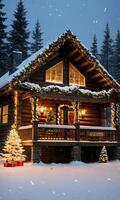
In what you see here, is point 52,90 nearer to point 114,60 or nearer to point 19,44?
point 19,44

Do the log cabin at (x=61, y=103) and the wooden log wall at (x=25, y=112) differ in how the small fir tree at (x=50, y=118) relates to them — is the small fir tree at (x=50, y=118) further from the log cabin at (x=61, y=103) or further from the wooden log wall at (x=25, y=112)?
the wooden log wall at (x=25, y=112)

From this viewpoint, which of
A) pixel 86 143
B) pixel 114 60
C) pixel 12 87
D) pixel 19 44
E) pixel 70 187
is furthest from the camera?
pixel 114 60

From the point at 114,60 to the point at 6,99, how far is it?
39.9 m

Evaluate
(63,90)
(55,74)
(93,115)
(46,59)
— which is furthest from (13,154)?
(93,115)

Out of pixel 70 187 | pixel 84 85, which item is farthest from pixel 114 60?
pixel 70 187

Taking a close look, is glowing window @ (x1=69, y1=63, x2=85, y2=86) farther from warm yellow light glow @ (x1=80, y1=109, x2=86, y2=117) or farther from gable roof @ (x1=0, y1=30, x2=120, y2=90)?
warm yellow light glow @ (x1=80, y1=109, x2=86, y2=117)

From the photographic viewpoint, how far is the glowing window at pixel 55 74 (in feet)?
95.6

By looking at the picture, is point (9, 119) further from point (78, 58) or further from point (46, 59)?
point (78, 58)

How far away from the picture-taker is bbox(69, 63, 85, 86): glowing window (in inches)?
1188

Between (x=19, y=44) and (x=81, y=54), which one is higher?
(x=19, y=44)

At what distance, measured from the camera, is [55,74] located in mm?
29484

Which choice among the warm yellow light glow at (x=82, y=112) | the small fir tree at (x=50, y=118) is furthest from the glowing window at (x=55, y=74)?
the warm yellow light glow at (x=82, y=112)

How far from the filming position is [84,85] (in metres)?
30.8

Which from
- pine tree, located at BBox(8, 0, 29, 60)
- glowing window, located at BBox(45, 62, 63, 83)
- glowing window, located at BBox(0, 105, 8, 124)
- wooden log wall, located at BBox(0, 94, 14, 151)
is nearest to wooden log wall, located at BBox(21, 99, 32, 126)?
wooden log wall, located at BBox(0, 94, 14, 151)
